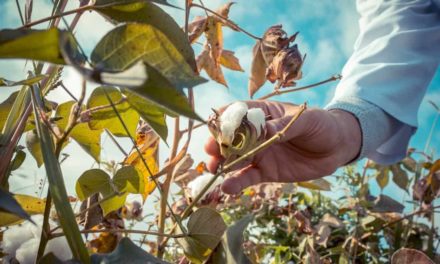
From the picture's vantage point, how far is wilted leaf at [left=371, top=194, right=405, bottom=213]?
124 centimetres

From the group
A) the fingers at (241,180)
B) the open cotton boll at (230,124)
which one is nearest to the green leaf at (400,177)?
the fingers at (241,180)

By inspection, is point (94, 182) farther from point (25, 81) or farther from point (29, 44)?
point (29, 44)

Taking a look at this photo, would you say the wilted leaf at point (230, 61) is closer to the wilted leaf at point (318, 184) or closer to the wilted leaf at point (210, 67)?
the wilted leaf at point (210, 67)

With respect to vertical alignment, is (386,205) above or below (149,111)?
below

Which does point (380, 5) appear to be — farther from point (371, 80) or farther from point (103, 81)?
point (103, 81)

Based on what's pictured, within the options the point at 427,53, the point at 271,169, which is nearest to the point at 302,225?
the point at 271,169

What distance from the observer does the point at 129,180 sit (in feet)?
1.43

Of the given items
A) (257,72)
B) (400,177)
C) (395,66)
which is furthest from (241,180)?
(400,177)

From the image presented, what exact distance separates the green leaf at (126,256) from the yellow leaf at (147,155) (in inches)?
9.6

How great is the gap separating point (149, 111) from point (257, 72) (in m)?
0.33

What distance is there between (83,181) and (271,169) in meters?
0.47

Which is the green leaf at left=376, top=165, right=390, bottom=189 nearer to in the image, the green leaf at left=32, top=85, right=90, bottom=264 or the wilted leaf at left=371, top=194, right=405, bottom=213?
the wilted leaf at left=371, top=194, right=405, bottom=213

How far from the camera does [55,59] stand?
18cm

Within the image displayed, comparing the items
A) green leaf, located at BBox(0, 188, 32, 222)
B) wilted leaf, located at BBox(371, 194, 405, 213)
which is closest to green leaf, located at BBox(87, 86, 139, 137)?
green leaf, located at BBox(0, 188, 32, 222)
